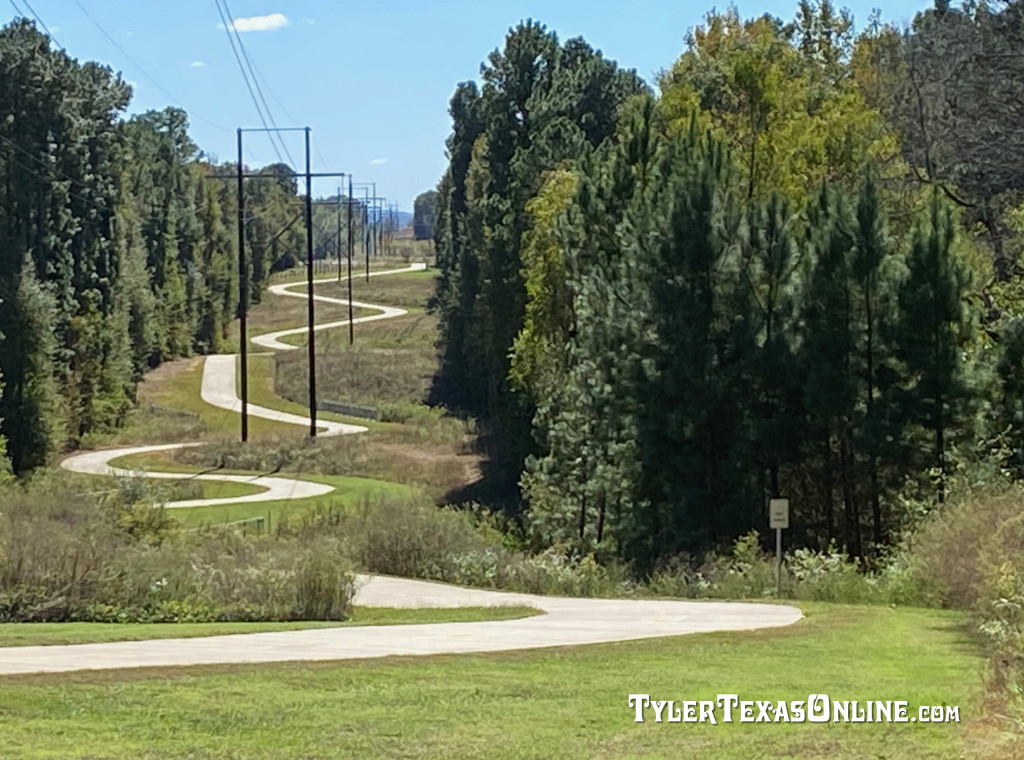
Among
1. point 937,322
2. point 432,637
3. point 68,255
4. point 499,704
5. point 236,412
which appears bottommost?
point 236,412

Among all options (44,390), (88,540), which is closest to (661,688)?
(88,540)

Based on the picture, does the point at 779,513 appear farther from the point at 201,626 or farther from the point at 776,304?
the point at 776,304

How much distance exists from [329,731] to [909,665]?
18.3 ft

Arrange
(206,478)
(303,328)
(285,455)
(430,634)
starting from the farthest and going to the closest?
1. (303,328)
2. (285,455)
3. (206,478)
4. (430,634)

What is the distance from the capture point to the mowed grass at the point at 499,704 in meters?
9.02

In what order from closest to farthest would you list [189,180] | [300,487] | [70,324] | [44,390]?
[300,487] < [44,390] < [70,324] < [189,180]

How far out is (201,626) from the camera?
16234mm

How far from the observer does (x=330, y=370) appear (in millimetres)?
80938

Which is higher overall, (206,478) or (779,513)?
(779,513)

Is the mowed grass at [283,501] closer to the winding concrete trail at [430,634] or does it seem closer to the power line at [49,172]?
the winding concrete trail at [430,634]

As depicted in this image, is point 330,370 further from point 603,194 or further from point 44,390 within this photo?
point 603,194

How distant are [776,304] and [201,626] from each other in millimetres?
18328

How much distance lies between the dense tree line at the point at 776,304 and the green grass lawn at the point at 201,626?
1167 centimetres

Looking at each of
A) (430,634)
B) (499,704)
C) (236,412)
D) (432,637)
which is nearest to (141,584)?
(430,634)
